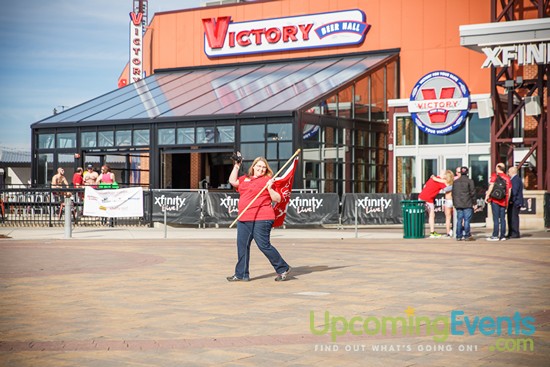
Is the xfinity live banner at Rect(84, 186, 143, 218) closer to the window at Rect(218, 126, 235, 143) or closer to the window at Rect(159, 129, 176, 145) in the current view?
the window at Rect(218, 126, 235, 143)

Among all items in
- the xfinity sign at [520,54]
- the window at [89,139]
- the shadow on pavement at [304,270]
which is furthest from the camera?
the window at [89,139]

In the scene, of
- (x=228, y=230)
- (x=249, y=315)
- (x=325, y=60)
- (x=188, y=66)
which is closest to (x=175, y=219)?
(x=228, y=230)

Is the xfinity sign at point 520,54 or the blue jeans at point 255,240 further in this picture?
the xfinity sign at point 520,54

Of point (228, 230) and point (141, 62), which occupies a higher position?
point (141, 62)

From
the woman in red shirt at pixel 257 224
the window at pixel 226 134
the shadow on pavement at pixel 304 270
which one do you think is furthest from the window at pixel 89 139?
the woman in red shirt at pixel 257 224

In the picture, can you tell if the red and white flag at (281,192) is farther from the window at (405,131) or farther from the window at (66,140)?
the window at (66,140)

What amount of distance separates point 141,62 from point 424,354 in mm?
37578

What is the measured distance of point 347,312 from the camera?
29.8 feet

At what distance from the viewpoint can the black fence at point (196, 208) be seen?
86.8 feet

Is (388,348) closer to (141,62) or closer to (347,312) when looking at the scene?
(347,312)

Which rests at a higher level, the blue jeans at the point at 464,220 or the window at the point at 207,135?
the window at the point at 207,135

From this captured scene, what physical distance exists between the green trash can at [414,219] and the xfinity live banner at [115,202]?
844cm

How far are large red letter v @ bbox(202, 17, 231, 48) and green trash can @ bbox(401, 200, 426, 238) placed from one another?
2015 cm

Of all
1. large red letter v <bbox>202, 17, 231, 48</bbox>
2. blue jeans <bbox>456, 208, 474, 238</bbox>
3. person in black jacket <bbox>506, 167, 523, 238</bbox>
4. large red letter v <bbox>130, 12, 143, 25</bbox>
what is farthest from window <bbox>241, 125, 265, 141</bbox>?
large red letter v <bbox>130, 12, 143, 25</bbox>
